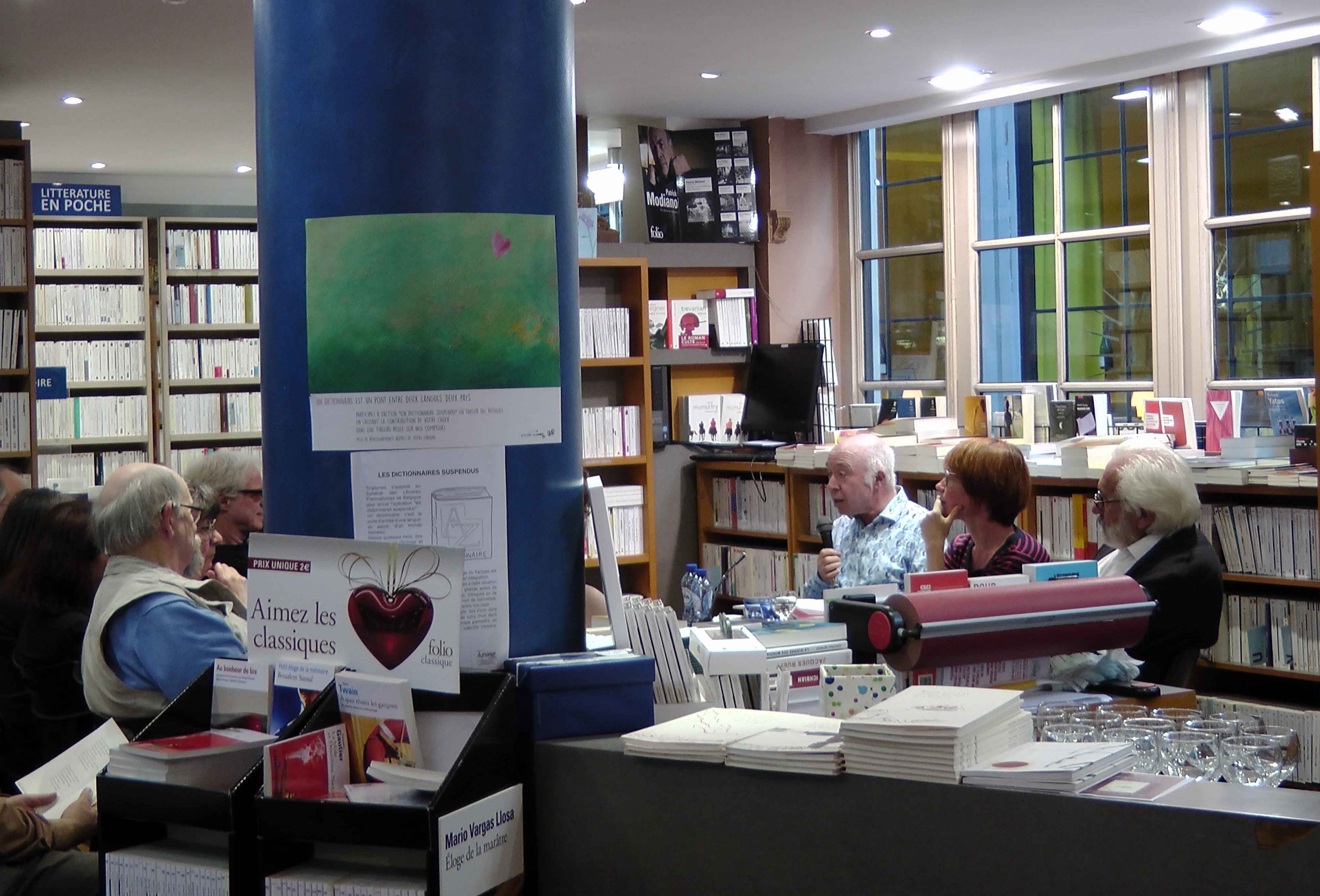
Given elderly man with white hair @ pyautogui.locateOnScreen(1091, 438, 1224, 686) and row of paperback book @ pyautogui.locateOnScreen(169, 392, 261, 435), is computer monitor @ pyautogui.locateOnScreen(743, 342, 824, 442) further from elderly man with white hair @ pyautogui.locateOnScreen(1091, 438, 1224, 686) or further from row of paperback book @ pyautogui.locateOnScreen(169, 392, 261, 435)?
row of paperback book @ pyautogui.locateOnScreen(169, 392, 261, 435)

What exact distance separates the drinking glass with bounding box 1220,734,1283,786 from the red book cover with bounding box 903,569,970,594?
0.70 m

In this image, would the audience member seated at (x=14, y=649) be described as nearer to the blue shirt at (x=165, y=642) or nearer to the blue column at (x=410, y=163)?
the blue shirt at (x=165, y=642)

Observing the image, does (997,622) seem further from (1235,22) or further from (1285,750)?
(1235,22)

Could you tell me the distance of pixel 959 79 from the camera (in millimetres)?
7926

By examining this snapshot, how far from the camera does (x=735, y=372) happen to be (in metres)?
8.81

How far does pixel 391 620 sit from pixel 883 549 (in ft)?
11.1

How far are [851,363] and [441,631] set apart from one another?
7656 mm

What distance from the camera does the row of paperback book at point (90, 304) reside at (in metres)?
10.1

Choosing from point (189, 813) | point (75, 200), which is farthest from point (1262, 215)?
point (75, 200)

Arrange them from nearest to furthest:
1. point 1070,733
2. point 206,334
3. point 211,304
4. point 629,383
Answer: point 1070,733 → point 629,383 → point 211,304 → point 206,334

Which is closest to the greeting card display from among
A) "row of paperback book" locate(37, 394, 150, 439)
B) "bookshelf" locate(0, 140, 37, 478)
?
"bookshelf" locate(0, 140, 37, 478)

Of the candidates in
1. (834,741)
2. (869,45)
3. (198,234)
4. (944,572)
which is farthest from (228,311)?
(834,741)

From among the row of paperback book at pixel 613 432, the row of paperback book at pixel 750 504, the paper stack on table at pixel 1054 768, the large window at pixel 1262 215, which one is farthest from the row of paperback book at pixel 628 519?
the paper stack on table at pixel 1054 768

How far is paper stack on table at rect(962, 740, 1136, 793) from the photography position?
5.50 feet
